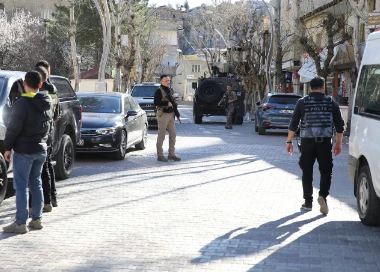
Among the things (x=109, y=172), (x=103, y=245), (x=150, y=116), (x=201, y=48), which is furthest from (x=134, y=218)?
(x=201, y=48)

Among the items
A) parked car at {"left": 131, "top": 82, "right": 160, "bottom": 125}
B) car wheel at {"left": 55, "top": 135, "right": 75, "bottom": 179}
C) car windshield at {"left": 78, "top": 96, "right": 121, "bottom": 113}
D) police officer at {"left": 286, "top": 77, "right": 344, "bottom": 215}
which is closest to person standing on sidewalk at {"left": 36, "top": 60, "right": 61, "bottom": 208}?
car wheel at {"left": 55, "top": 135, "right": 75, "bottom": 179}

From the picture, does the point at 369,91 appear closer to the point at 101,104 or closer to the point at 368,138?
the point at 368,138

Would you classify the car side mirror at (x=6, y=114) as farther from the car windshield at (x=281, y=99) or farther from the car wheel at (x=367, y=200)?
the car windshield at (x=281, y=99)

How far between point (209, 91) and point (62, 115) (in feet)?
72.3

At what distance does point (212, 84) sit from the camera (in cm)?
3284

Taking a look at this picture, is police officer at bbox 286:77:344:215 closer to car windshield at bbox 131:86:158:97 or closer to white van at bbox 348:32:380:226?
white van at bbox 348:32:380:226

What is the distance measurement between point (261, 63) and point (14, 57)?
23461 mm

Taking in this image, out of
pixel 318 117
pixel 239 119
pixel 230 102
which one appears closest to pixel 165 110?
pixel 318 117

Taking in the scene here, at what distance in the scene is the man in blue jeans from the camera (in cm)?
729

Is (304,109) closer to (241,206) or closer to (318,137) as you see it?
(318,137)

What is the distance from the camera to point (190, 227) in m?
7.91

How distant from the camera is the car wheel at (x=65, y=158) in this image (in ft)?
37.5

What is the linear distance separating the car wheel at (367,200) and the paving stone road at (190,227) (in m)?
0.13

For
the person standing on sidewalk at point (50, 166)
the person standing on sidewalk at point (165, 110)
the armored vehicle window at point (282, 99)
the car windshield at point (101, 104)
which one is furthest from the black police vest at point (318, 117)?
the armored vehicle window at point (282, 99)
